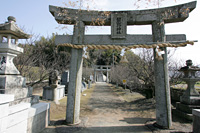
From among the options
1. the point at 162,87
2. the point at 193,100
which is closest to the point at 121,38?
the point at 162,87

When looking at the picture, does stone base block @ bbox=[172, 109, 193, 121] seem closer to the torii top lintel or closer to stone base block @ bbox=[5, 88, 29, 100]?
the torii top lintel

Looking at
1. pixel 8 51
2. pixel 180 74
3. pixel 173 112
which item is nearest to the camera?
pixel 8 51

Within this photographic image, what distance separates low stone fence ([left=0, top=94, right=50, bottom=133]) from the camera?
227 cm

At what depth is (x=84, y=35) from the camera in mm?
4668

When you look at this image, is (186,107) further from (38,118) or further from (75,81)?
(38,118)

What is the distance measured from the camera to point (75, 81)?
4387 mm

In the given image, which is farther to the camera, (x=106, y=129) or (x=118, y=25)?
(x=118, y=25)

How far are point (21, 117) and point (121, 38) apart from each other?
4.03 m

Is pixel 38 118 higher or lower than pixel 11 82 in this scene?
lower

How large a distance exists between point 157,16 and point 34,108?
5345 millimetres

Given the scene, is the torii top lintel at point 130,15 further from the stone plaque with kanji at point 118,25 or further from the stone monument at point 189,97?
the stone monument at point 189,97

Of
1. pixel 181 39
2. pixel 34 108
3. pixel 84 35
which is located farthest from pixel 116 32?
pixel 34 108

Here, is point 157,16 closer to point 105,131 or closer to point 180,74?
point 105,131

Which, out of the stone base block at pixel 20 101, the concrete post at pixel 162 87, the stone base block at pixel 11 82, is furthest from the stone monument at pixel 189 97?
the stone base block at pixel 11 82
